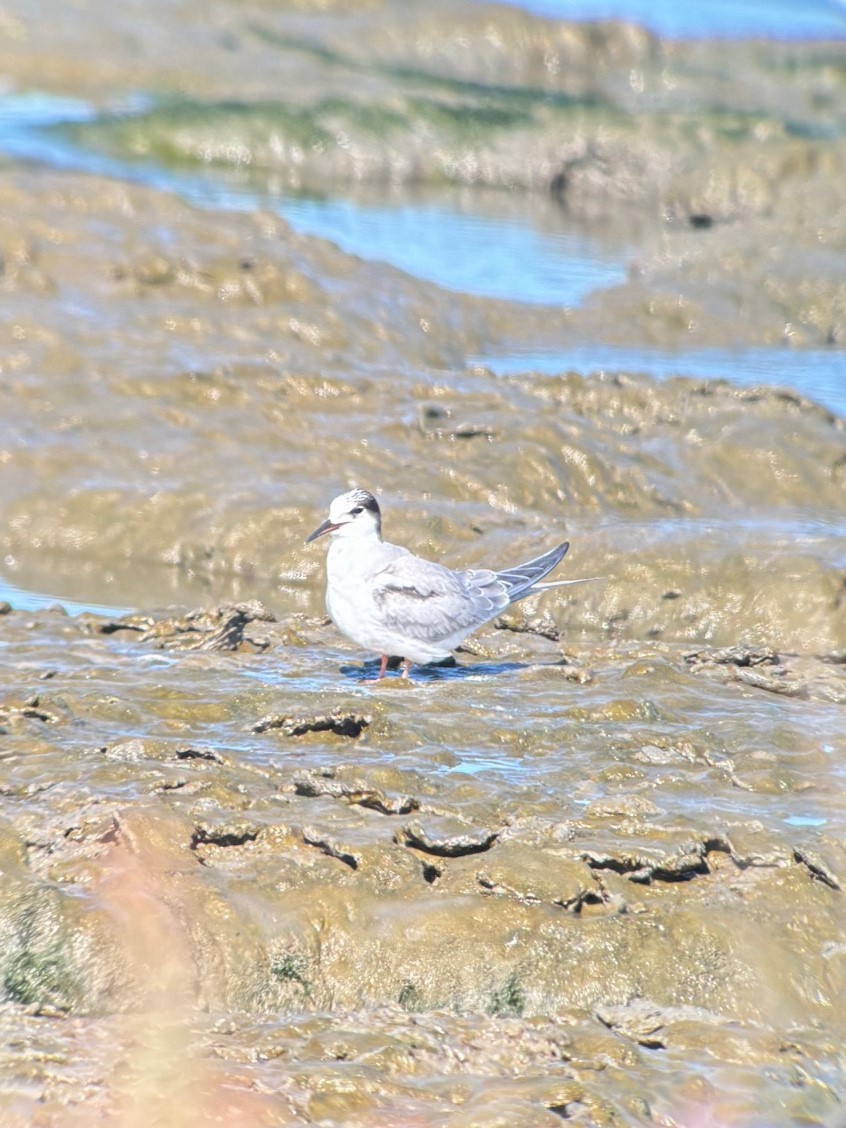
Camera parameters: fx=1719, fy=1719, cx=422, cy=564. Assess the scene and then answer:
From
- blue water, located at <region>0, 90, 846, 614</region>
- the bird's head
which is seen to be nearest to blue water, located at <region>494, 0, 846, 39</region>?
blue water, located at <region>0, 90, 846, 614</region>

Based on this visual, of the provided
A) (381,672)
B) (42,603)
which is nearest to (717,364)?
(42,603)

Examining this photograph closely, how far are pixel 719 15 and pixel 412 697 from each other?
74.5 ft

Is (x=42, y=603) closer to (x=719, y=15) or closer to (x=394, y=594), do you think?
(x=394, y=594)

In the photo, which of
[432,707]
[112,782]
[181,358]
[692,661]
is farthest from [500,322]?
[112,782]

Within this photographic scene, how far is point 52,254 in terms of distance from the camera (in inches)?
432

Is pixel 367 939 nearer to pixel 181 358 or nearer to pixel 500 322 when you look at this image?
pixel 181 358

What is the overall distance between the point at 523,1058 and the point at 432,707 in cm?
191

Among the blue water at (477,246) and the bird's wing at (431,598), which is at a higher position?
the blue water at (477,246)

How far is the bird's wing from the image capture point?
6320 mm

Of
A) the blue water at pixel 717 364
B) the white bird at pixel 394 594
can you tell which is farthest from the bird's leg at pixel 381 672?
the blue water at pixel 717 364

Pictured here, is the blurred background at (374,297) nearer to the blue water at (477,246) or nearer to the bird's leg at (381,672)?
the blue water at (477,246)

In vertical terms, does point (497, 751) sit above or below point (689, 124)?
below

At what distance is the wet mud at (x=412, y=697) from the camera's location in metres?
4.29

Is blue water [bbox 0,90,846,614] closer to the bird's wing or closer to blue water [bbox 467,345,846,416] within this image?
blue water [bbox 467,345,846,416]
